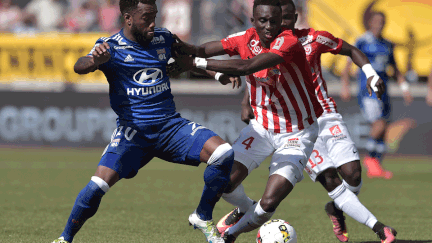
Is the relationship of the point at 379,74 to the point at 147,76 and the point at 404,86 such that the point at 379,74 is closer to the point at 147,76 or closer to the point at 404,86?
the point at 404,86

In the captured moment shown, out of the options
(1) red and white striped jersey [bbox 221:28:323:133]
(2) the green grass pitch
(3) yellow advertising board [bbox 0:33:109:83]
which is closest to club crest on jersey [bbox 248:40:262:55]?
(1) red and white striped jersey [bbox 221:28:323:133]

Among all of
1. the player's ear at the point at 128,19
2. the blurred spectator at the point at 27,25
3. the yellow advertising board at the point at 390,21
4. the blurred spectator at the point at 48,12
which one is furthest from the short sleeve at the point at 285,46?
the blurred spectator at the point at 48,12

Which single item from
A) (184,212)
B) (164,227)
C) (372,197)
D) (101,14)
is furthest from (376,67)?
(101,14)

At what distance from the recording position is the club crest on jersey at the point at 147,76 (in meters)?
4.68

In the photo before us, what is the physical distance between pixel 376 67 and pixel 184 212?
486 cm

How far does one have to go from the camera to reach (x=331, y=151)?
558cm

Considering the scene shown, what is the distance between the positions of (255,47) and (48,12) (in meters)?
12.3

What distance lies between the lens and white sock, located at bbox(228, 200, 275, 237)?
470 centimetres

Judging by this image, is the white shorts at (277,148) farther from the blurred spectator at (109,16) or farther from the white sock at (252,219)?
the blurred spectator at (109,16)

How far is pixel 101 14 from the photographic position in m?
15.8

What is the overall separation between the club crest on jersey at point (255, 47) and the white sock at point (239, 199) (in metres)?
1.16

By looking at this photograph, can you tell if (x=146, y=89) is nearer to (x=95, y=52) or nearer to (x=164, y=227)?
(x=95, y=52)

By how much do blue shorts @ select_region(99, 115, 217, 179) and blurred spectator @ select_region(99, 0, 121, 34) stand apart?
1115 cm

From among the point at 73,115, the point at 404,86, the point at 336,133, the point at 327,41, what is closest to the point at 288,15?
the point at 327,41
